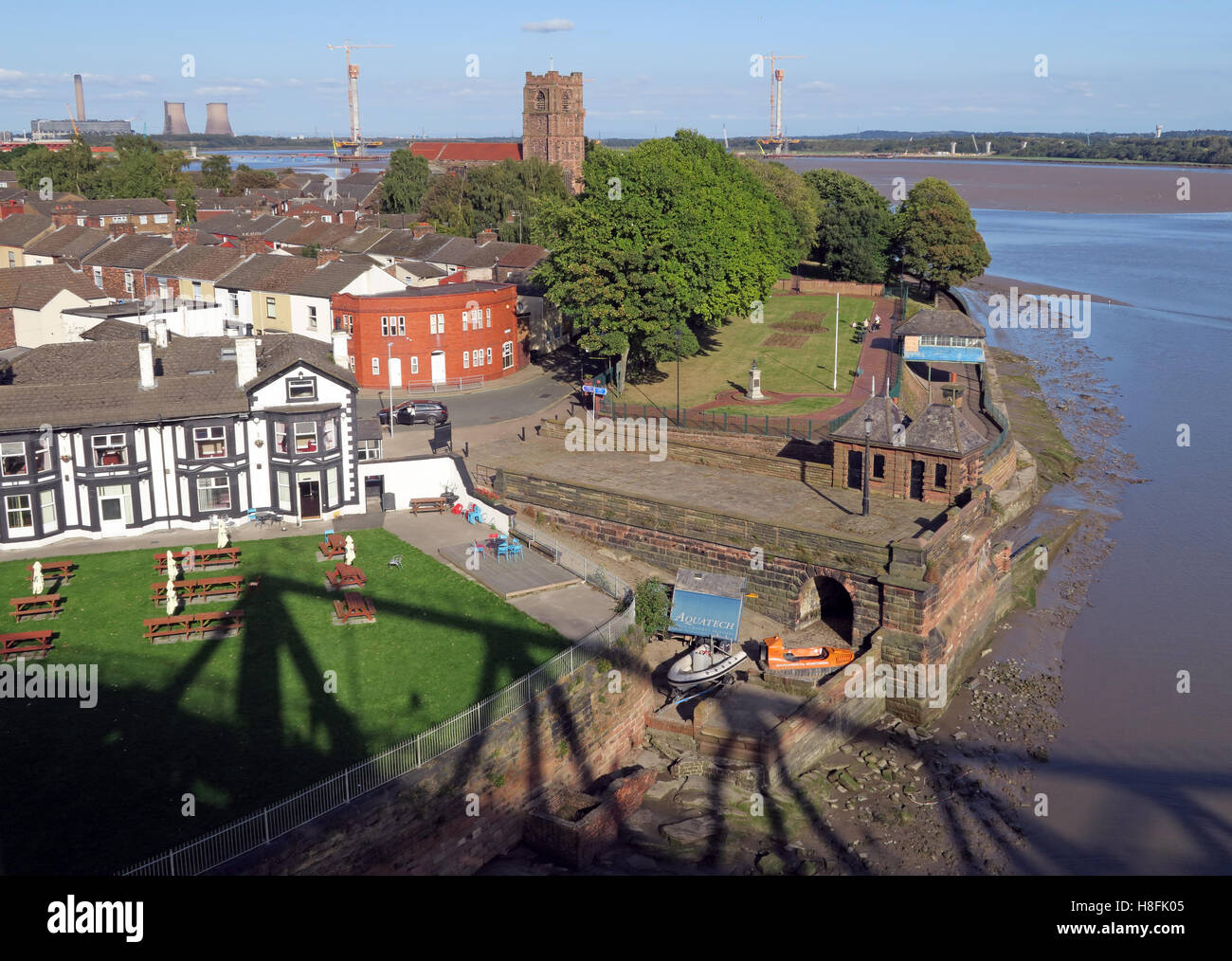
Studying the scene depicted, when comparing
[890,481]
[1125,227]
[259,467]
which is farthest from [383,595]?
[1125,227]

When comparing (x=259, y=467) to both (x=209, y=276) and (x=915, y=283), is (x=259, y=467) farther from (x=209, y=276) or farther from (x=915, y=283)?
(x=915, y=283)

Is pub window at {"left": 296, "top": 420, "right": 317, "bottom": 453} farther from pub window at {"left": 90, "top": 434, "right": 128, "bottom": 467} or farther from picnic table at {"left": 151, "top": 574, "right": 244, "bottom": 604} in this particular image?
picnic table at {"left": 151, "top": 574, "right": 244, "bottom": 604}

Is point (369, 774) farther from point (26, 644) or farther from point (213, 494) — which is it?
point (213, 494)

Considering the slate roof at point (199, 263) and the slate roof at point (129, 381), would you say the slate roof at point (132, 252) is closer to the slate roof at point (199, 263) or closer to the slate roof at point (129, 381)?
the slate roof at point (199, 263)

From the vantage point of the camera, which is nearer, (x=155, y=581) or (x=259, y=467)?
(x=155, y=581)

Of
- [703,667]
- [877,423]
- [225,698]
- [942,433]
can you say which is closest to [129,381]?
[225,698]
